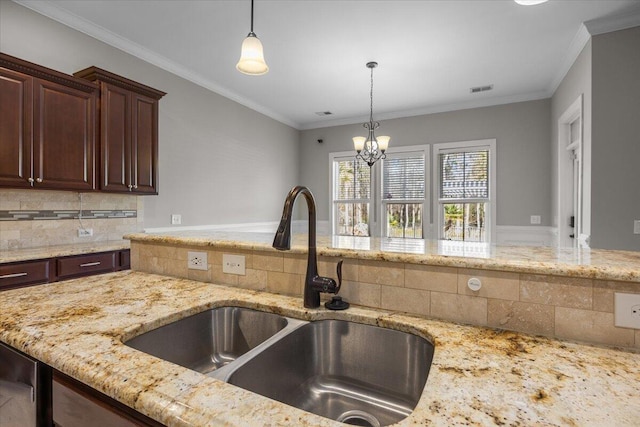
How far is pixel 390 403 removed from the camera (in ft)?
2.92

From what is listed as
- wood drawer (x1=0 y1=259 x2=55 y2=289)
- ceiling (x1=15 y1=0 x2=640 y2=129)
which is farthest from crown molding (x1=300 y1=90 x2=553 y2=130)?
wood drawer (x1=0 y1=259 x2=55 y2=289)

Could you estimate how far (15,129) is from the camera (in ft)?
7.39

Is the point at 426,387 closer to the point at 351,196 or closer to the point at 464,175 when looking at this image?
the point at 464,175

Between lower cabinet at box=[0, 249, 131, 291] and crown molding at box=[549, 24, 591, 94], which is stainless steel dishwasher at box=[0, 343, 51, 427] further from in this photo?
crown molding at box=[549, 24, 591, 94]

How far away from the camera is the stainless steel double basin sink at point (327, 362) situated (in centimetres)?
86

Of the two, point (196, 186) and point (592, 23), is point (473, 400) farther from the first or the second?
point (196, 186)

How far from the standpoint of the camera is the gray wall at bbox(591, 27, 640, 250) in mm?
2729

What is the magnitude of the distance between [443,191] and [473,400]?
494cm

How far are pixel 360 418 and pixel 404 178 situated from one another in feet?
15.9

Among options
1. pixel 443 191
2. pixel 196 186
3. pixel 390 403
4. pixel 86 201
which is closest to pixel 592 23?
pixel 443 191

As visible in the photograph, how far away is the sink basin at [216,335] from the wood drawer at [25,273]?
179 centimetres

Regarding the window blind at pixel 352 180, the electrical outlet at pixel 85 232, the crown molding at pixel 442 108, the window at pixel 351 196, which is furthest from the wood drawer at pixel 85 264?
the crown molding at pixel 442 108

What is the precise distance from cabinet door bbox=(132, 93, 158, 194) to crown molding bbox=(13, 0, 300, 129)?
1.99 feet

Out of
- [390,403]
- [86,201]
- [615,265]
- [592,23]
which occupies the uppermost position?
[592,23]
